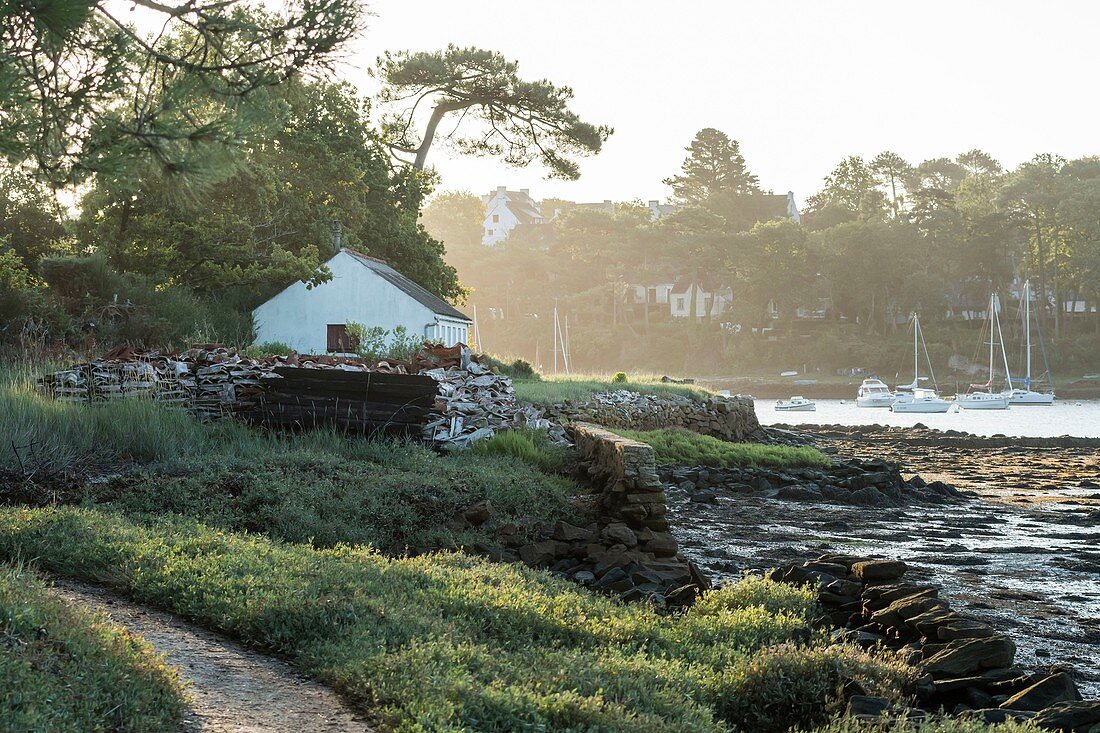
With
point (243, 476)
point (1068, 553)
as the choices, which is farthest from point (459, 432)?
point (1068, 553)

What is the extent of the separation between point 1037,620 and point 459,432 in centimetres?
755

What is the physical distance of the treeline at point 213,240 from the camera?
2205cm

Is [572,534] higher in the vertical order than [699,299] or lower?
lower

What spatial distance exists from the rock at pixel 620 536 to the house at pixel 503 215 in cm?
9779

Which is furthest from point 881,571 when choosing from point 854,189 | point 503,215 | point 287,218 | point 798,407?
point 503,215

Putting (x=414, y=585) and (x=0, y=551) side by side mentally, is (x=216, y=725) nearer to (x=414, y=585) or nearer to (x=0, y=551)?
(x=414, y=585)

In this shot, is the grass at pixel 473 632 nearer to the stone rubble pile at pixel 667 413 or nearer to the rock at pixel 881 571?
the rock at pixel 881 571

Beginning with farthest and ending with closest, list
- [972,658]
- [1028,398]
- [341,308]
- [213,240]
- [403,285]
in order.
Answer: [1028,398]
[403,285]
[341,308]
[213,240]
[972,658]

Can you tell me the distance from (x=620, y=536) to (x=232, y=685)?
5633 mm

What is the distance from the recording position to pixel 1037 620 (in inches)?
375

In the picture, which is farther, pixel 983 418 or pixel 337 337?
pixel 983 418

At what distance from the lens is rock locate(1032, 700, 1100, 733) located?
5.40 meters

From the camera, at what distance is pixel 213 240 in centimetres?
2711

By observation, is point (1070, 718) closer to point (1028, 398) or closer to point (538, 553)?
point (538, 553)
